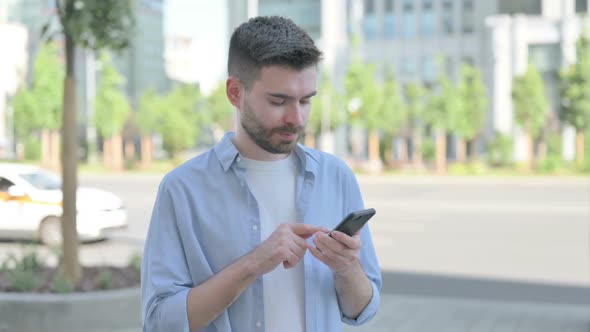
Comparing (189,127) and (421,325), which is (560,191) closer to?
(421,325)

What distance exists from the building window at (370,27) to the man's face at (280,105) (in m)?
63.2

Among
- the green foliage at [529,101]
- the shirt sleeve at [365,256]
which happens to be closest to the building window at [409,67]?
the green foliage at [529,101]

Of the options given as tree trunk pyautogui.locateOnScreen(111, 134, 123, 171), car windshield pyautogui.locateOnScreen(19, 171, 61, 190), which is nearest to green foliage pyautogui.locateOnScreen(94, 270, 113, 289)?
car windshield pyautogui.locateOnScreen(19, 171, 61, 190)

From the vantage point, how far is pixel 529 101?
3831cm

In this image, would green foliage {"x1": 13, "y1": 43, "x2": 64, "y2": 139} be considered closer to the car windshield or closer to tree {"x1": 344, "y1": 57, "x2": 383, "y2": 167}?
tree {"x1": 344, "y1": 57, "x2": 383, "y2": 167}

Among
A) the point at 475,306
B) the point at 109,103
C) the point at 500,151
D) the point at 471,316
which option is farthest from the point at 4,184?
the point at 500,151

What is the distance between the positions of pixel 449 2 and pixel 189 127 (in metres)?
25.8

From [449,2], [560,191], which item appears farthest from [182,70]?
[560,191]

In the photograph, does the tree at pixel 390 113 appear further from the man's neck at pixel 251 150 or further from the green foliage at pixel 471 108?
the man's neck at pixel 251 150

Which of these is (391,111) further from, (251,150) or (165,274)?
(165,274)

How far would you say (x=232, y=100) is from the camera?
2.22 metres

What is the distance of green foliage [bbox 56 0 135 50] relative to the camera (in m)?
7.45

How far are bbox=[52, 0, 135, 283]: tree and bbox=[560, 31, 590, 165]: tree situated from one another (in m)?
31.3

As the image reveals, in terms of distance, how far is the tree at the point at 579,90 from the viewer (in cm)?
3572
